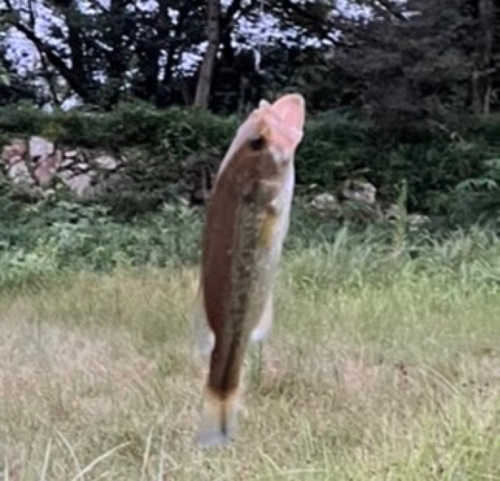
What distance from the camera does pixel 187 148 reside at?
8875 millimetres

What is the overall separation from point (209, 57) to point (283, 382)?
6812mm

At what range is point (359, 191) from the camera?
29.1 feet

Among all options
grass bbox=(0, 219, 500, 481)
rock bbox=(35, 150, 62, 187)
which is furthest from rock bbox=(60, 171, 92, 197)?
grass bbox=(0, 219, 500, 481)

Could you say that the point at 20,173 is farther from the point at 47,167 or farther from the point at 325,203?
the point at 325,203

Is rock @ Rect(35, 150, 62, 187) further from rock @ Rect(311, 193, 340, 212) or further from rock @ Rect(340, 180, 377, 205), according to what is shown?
rock @ Rect(340, 180, 377, 205)

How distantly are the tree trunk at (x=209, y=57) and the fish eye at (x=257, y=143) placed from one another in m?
8.58

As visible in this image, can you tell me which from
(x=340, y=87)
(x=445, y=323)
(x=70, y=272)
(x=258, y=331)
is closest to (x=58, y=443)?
(x=258, y=331)

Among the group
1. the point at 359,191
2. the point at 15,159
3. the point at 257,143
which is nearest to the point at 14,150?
the point at 15,159

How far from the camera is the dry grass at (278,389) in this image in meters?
2.45

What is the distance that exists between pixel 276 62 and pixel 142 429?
7.27m

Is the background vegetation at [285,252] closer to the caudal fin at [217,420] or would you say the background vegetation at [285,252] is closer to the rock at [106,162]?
the rock at [106,162]

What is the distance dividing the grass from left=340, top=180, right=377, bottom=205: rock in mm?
3023

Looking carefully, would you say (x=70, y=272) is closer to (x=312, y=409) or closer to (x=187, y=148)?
(x=187, y=148)

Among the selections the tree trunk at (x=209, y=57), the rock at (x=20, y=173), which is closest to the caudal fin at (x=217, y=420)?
the rock at (x=20, y=173)
